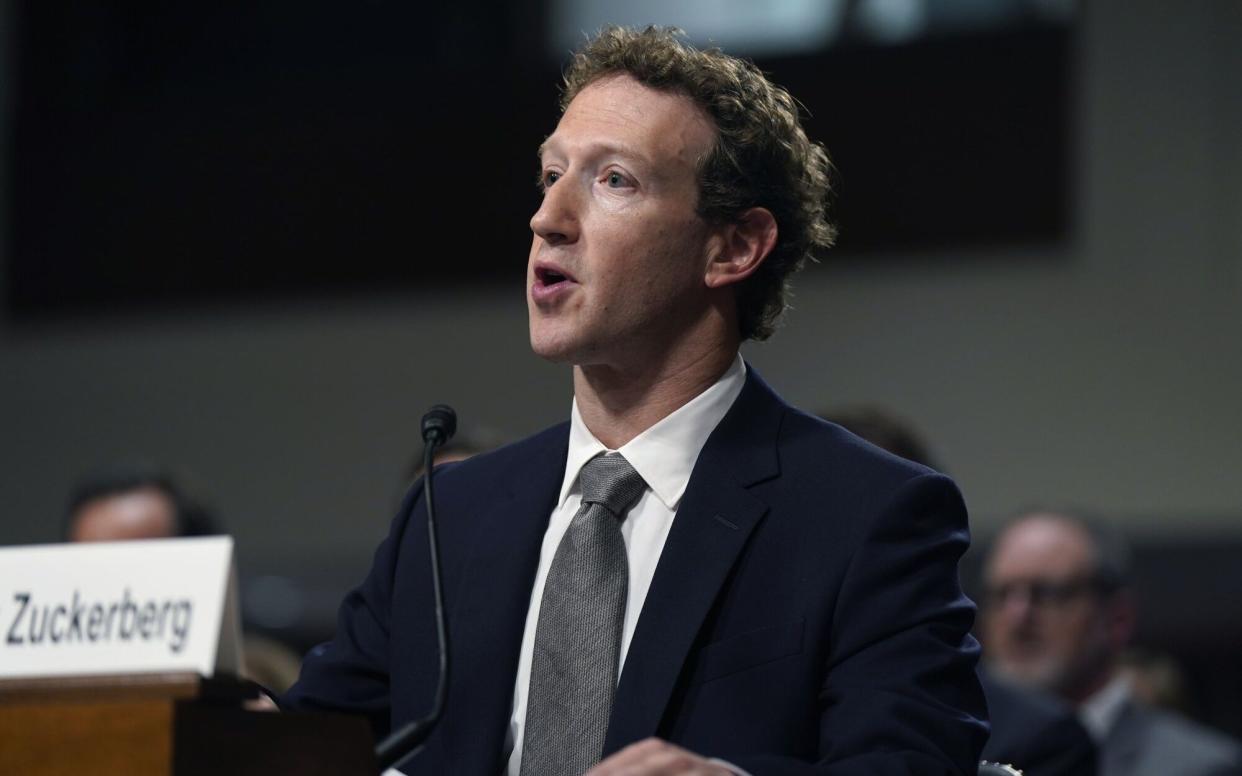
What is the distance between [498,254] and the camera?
7.44m

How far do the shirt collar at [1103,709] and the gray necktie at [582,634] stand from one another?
9.39 feet

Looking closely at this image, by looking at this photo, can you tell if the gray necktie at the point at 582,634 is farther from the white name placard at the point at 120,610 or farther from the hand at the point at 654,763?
the white name placard at the point at 120,610

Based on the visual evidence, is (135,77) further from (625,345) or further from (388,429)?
(625,345)

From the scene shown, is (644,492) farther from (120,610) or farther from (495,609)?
(120,610)

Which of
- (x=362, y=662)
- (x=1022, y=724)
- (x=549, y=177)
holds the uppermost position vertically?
(x=549, y=177)

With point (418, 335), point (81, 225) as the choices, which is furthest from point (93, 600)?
point (81, 225)

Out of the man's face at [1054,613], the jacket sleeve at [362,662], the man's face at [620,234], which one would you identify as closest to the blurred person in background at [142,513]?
the jacket sleeve at [362,662]

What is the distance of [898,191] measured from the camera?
6.91 m

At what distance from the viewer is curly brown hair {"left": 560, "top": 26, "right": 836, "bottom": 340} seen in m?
2.15

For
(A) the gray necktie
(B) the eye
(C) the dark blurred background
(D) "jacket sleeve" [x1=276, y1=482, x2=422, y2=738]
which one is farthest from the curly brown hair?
(C) the dark blurred background

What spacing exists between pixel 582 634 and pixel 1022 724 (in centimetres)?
165

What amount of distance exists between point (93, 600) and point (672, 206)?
868 mm

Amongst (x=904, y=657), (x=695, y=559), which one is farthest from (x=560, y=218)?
(x=904, y=657)

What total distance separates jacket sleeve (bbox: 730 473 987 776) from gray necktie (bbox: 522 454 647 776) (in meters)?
0.24
